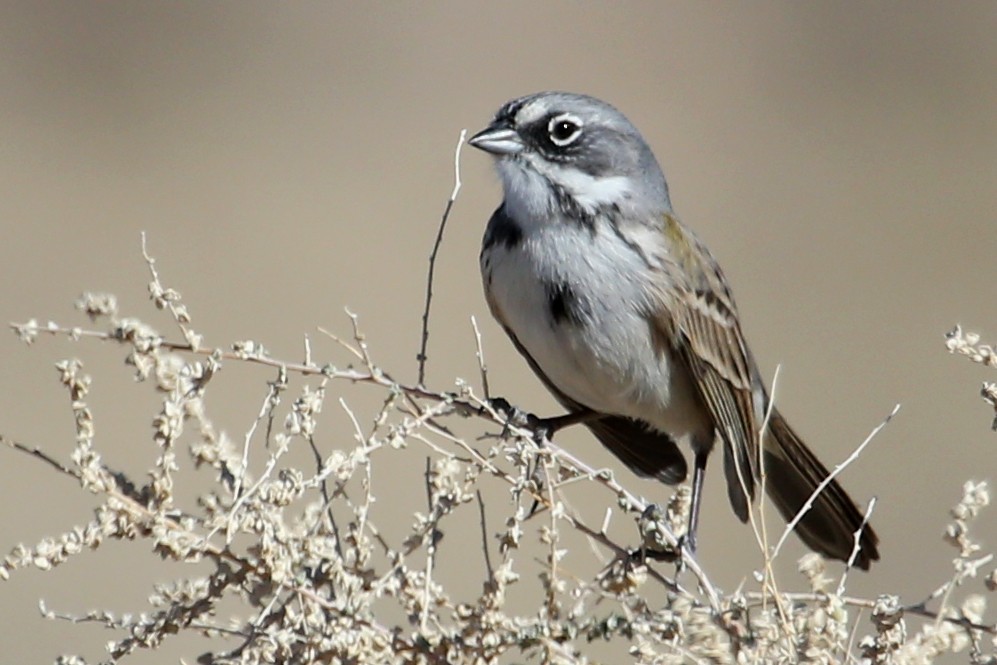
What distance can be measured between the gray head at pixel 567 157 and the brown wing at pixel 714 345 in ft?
0.58

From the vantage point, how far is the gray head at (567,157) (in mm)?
4172

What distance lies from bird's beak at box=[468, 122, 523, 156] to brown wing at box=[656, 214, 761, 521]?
48 cm

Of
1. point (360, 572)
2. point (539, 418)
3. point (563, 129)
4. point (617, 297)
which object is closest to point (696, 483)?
point (539, 418)

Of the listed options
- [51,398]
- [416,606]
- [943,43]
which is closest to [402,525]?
[51,398]

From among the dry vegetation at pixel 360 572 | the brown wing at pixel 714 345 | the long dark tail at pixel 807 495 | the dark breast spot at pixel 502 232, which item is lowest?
the dry vegetation at pixel 360 572

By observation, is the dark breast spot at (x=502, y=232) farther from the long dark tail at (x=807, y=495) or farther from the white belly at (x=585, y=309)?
the long dark tail at (x=807, y=495)

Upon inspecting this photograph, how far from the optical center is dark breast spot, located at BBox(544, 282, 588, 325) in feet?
13.4

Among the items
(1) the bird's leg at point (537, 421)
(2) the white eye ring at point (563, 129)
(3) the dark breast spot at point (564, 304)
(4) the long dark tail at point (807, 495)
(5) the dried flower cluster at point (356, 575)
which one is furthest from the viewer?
(4) the long dark tail at point (807, 495)

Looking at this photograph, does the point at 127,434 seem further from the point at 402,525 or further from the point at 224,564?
the point at 224,564

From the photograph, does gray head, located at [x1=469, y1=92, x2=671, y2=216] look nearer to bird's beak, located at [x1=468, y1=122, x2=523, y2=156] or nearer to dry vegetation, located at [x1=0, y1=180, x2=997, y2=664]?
bird's beak, located at [x1=468, y1=122, x2=523, y2=156]

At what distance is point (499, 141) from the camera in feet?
13.8

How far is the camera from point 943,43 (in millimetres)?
13758

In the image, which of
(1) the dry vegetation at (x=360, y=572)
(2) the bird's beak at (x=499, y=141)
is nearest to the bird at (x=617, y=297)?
(2) the bird's beak at (x=499, y=141)

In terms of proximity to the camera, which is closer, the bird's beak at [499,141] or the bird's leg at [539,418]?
the bird's leg at [539,418]
